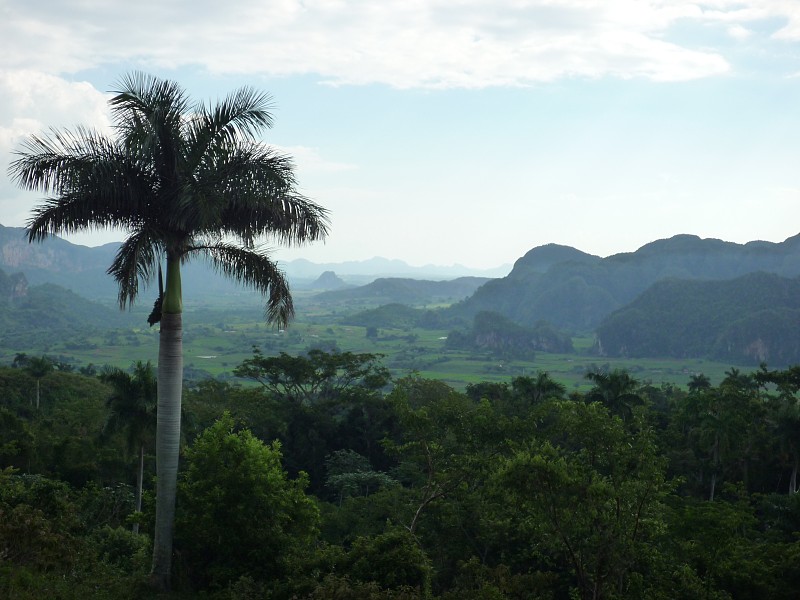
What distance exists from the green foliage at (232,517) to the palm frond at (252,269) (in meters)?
3.19

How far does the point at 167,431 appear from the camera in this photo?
11852 millimetres

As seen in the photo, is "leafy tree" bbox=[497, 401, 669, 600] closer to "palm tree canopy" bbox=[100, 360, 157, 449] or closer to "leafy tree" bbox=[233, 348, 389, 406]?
"palm tree canopy" bbox=[100, 360, 157, 449]

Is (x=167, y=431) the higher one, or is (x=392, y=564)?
(x=167, y=431)

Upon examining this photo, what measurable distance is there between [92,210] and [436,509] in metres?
12.1

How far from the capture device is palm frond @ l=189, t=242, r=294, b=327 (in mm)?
12484

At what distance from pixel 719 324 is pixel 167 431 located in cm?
18533

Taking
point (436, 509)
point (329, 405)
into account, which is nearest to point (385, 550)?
point (436, 509)

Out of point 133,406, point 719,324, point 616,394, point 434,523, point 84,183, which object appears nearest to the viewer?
point 84,183

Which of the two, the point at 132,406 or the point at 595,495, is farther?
the point at 132,406

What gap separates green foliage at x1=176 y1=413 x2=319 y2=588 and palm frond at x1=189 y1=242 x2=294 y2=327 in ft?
10.5

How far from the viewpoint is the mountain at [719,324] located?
156m

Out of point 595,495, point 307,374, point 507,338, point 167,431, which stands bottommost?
point 507,338

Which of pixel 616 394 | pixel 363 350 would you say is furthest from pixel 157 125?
pixel 363 350

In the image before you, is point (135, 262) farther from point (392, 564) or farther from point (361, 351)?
point (361, 351)
